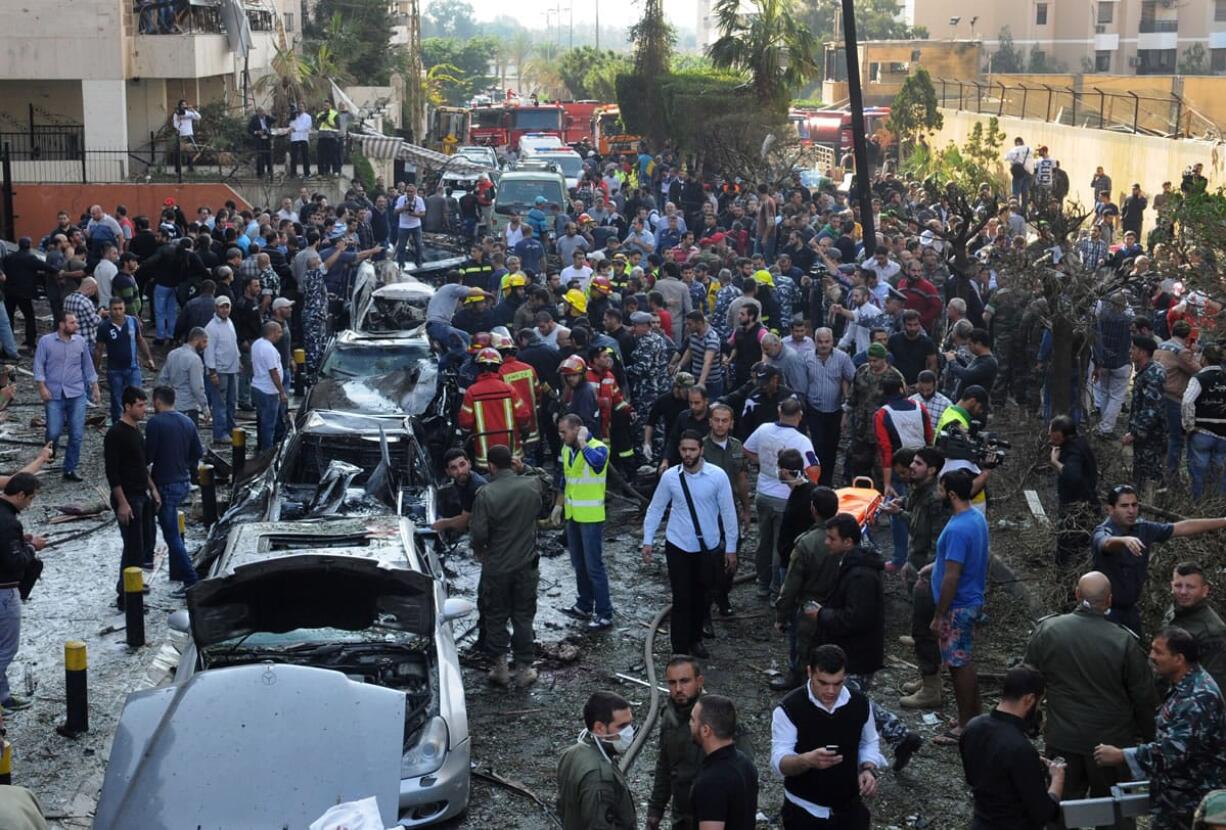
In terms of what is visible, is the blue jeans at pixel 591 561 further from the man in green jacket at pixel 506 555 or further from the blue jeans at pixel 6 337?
the blue jeans at pixel 6 337

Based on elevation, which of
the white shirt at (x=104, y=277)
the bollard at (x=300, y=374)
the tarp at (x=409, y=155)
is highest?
the tarp at (x=409, y=155)

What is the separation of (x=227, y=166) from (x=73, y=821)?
25732 millimetres

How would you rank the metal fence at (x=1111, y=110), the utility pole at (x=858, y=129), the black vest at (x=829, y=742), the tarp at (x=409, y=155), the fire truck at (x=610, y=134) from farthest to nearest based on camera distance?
the fire truck at (x=610, y=134) → the tarp at (x=409, y=155) → the metal fence at (x=1111, y=110) → the utility pole at (x=858, y=129) → the black vest at (x=829, y=742)

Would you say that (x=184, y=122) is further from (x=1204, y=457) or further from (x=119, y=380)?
(x=1204, y=457)

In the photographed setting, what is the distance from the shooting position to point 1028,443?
53.0 ft

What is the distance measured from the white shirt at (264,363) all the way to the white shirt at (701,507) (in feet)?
22.1

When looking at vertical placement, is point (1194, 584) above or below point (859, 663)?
above

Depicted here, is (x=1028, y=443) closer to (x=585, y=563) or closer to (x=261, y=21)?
(x=585, y=563)

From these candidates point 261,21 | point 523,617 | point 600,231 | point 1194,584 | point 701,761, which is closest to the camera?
point 701,761

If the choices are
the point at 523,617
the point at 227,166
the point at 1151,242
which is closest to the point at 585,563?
the point at 523,617

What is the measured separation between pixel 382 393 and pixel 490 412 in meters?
2.29

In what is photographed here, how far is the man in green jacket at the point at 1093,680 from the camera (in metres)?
7.71

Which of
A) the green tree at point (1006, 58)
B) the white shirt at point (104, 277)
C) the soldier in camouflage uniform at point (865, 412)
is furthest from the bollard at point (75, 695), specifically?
the green tree at point (1006, 58)

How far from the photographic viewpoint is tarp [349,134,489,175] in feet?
116
